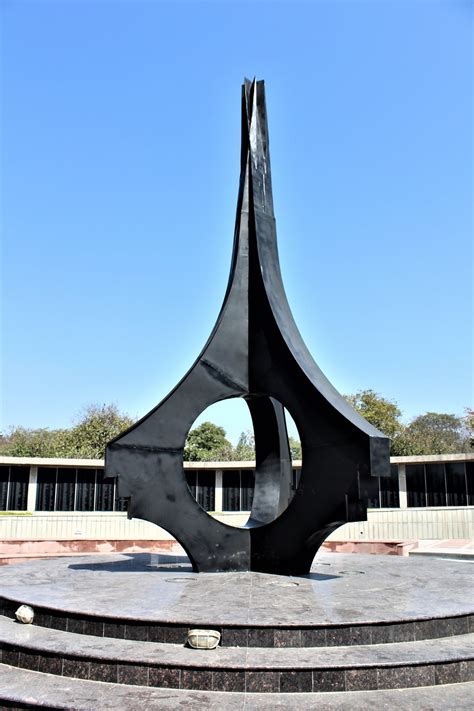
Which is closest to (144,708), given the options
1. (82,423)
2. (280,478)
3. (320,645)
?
(320,645)

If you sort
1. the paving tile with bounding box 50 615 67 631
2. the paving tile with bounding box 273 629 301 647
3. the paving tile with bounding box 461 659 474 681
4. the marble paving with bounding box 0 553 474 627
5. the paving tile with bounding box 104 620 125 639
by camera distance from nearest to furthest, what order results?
1. the paving tile with bounding box 461 659 474 681
2. the paving tile with bounding box 273 629 301 647
3. the paving tile with bounding box 104 620 125 639
4. the marble paving with bounding box 0 553 474 627
5. the paving tile with bounding box 50 615 67 631

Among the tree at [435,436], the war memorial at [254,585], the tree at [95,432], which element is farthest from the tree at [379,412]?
the war memorial at [254,585]

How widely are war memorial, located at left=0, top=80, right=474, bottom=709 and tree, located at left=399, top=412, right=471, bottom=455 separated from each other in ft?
85.9

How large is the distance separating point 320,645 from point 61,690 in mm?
2088

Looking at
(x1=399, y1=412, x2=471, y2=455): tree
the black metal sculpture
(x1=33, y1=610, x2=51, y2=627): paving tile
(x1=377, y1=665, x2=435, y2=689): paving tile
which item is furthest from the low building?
(x1=399, y1=412, x2=471, y2=455): tree

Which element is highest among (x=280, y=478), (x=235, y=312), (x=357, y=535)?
(x=235, y=312)

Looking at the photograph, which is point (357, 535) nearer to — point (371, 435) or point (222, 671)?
point (371, 435)

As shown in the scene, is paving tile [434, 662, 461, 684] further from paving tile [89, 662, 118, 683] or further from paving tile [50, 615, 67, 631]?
paving tile [50, 615, 67, 631]

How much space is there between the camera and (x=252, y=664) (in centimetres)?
493

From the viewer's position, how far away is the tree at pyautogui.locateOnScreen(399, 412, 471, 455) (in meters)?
36.0

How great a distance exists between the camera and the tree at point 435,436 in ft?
118

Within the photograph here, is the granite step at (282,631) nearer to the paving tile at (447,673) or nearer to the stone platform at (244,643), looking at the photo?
the stone platform at (244,643)

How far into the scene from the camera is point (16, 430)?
46.0 m

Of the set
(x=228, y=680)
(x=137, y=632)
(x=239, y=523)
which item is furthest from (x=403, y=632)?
(x=239, y=523)
